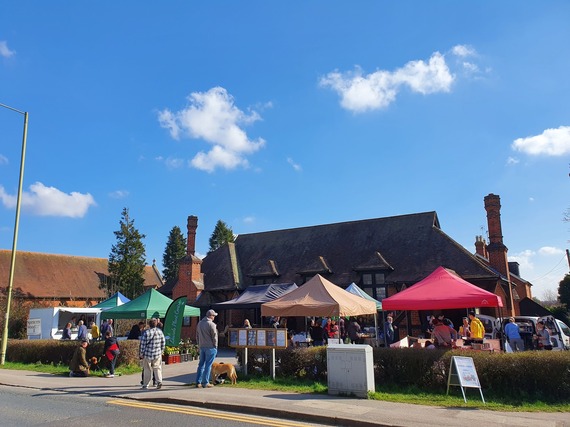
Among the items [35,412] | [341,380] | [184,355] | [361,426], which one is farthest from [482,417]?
[184,355]

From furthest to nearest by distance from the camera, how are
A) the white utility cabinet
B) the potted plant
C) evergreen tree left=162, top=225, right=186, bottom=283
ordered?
evergreen tree left=162, top=225, right=186, bottom=283
the potted plant
the white utility cabinet

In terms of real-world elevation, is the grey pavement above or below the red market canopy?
below

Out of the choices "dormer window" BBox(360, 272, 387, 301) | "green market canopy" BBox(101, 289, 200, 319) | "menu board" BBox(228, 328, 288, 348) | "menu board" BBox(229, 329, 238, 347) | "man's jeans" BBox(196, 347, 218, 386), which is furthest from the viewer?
"dormer window" BBox(360, 272, 387, 301)

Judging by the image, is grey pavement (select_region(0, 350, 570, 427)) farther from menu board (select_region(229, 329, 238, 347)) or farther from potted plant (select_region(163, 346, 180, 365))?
potted plant (select_region(163, 346, 180, 365))

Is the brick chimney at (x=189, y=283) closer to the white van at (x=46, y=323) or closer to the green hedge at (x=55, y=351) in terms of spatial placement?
the white van at (x=46, y=323)

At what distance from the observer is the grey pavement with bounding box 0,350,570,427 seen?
7.75 metres

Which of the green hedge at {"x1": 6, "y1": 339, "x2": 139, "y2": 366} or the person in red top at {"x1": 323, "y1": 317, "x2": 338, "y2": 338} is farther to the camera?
the person in red top at {"x1": 323, "y1": 317, "x2": 338, "y2": 338}

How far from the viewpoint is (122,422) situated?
307 inches

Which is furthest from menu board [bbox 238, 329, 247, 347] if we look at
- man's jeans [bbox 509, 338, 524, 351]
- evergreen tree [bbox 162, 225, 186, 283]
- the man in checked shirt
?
evergreen tree [bbox 162, 225, 186, 283]

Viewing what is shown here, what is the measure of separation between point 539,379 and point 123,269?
39.8 metres

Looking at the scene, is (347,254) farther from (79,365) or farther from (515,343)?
(79,365)

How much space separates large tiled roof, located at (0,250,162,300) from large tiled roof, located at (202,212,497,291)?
18.3 metres

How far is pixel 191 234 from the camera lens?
31.8 m

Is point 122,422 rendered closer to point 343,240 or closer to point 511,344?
point 511,344
